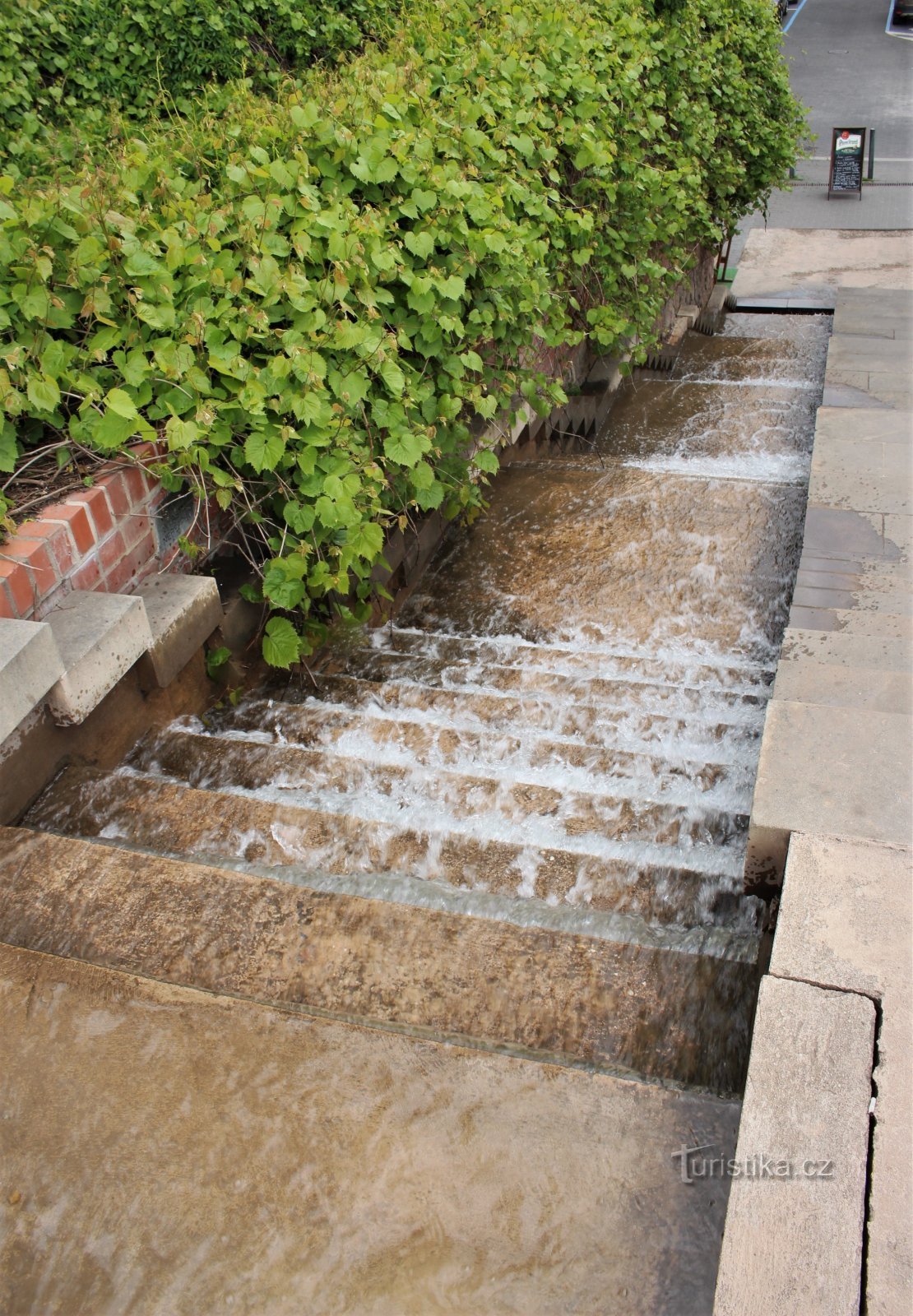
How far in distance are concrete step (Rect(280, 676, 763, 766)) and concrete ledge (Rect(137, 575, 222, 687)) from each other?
0.52 m

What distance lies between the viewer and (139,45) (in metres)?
6.25

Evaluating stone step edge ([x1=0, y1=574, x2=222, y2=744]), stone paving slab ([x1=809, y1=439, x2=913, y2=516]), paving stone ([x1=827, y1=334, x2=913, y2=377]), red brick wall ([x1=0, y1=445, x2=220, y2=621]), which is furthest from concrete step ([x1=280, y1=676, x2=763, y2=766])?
paving stone ([x1=827, y1=334, x2=913, y2=377])

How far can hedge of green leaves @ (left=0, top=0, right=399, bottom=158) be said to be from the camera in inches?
234

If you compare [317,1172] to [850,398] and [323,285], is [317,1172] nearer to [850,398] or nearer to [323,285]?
[323,285]

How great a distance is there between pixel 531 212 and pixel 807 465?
8.39 feet

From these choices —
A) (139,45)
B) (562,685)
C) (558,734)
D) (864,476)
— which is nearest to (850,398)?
(864,476)

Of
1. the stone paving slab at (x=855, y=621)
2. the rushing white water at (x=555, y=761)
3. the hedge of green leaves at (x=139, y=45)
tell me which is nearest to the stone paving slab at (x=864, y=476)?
the rushing white water at (x=555, y=761)

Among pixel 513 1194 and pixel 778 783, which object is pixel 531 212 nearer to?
pixel 778 783

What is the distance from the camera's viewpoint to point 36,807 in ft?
8.37

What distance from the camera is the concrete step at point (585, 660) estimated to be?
355 cm

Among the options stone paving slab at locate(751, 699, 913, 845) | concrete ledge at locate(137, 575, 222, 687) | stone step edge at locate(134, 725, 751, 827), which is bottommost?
stone step edge at locate(134, 725, 751, 827)

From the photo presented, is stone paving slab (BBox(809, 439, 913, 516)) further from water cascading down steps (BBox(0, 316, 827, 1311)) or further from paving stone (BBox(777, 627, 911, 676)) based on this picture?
paving stone (BBox(777, 627, 911, 676))

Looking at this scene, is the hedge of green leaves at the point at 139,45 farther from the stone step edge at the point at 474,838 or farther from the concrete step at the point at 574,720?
the stone step edge at the point at 474,838

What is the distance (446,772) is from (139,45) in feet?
19.5
